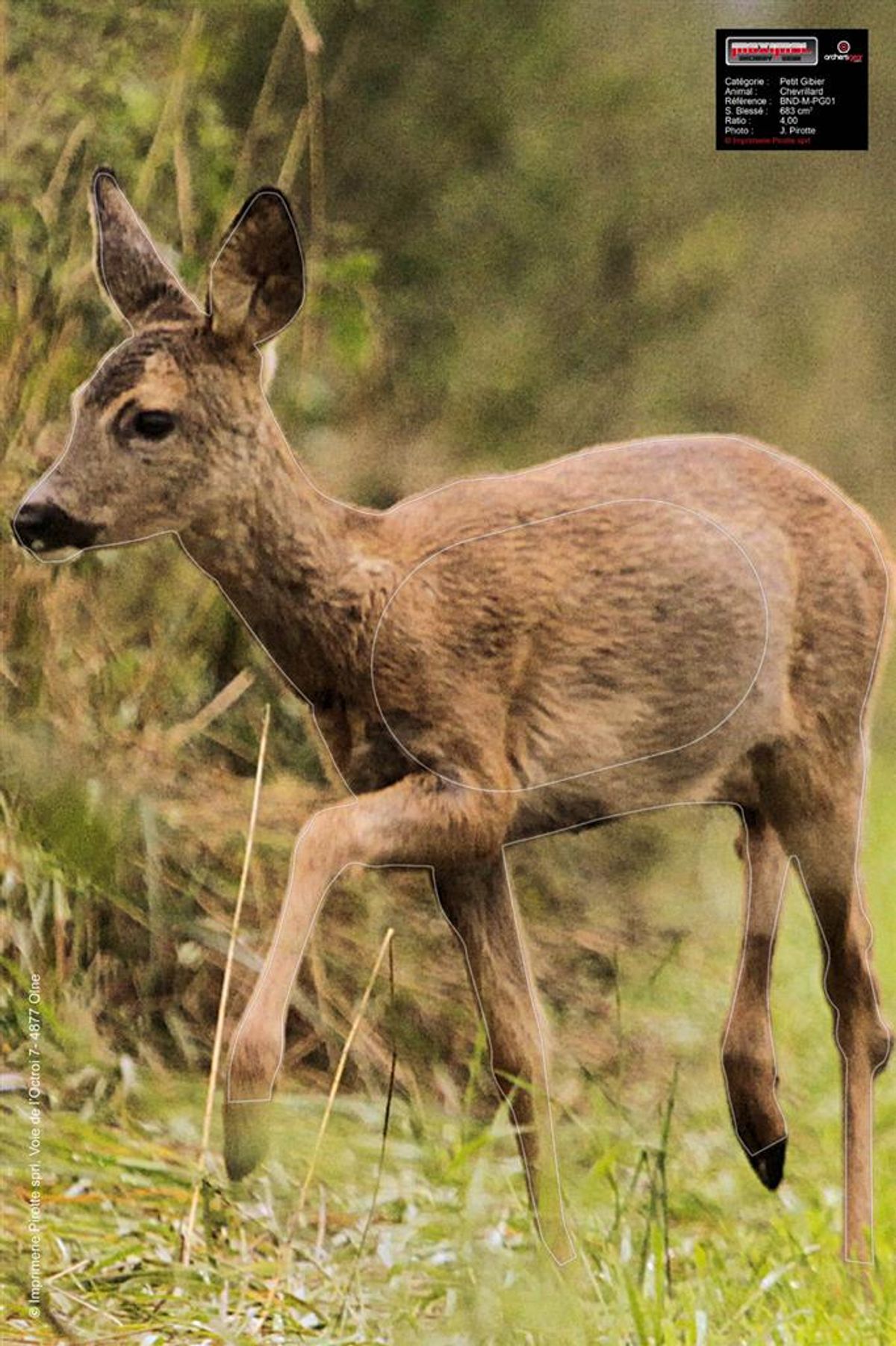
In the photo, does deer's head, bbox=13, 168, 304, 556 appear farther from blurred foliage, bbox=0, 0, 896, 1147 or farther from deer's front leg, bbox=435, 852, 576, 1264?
deer's front leg, bbox=435, 852, 576, 1264

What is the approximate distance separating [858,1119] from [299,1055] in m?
0.91

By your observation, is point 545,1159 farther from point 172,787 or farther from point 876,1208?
point 172,787

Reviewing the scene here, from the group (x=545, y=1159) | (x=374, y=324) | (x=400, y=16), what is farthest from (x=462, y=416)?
(x=545, y=1159)

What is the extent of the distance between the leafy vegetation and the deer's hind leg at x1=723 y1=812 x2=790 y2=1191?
32 mm

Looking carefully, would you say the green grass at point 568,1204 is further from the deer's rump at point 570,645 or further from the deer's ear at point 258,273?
the deer's ear at point 258,273

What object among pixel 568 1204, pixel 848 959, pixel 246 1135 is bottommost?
pixel 568 1204

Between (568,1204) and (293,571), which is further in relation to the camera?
(568,1204)

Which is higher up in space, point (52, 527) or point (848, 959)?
point (52, 527)

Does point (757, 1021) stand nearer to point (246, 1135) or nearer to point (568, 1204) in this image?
point (568, 1204)

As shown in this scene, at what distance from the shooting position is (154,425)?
116 inches

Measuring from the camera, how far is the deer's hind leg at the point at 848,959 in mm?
3205

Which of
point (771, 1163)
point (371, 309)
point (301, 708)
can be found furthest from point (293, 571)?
point (771, 1163)

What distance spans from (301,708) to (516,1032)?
61cm

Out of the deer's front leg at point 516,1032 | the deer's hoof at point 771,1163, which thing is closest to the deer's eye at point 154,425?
the deer's front leg at point 516,1032
